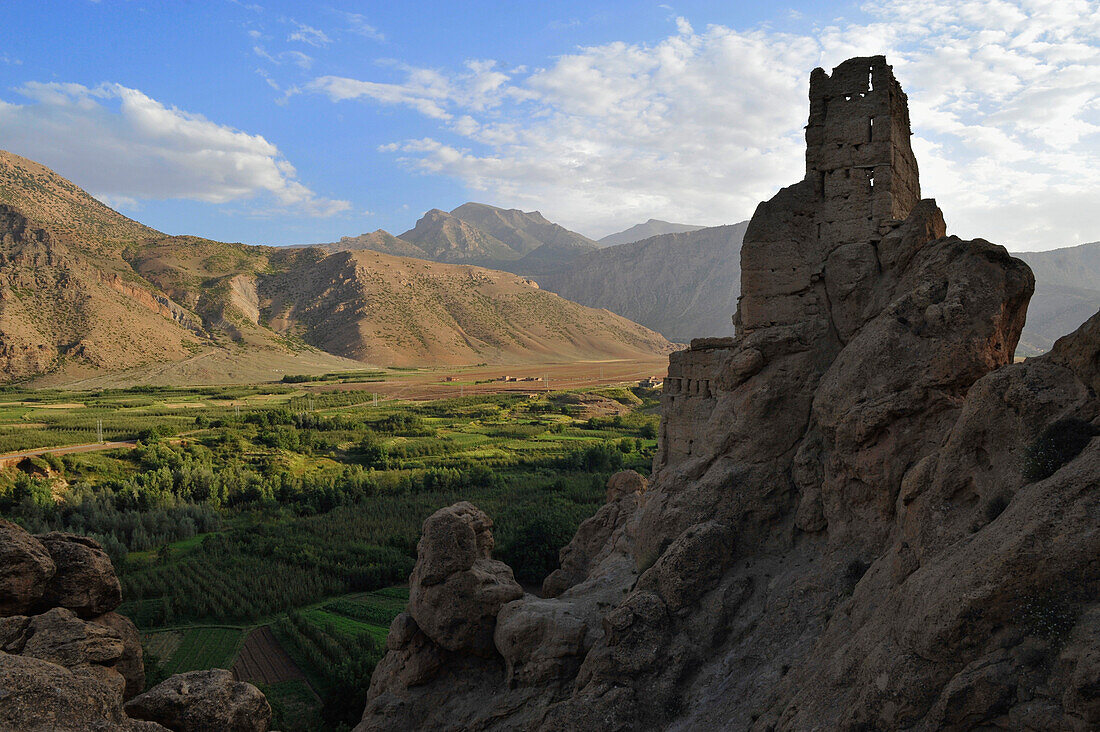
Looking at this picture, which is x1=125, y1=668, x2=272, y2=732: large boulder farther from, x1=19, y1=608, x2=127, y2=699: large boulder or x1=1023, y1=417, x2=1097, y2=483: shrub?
x1=1023, y1=417, x2=1097, y2=483: shrub

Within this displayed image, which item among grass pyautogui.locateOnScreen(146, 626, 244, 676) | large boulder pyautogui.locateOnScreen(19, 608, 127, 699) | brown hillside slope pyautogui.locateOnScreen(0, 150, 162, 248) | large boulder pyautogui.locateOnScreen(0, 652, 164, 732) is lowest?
grass pyautogui.locateOnScreen(146, 626, 244, 676)

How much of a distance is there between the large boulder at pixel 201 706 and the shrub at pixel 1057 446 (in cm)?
1244

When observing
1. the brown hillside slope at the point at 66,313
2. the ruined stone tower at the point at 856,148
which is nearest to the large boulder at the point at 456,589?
the ruined stone tower at the point at 856,148

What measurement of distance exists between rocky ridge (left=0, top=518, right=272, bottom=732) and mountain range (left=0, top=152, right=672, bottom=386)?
12272 centimetres

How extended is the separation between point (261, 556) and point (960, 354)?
40385 millimetres

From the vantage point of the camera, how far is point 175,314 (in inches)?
6004

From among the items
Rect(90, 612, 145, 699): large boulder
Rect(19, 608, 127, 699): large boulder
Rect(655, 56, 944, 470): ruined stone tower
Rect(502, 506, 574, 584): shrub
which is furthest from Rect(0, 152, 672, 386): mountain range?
Rect(655, 56, 944, 470): ruined stone tower

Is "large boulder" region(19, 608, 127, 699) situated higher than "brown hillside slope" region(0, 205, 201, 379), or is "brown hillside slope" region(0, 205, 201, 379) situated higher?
"brown hillside slope" region(0, 205, 201, 379)

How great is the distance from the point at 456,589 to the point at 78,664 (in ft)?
26.4

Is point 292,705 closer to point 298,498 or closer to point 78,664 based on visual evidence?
point 78,664

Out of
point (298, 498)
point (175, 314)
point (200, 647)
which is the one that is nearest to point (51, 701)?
point (200, 647)

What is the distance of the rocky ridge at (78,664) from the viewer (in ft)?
28.2

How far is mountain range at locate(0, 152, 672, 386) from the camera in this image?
406ft

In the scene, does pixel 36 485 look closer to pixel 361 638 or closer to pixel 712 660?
pixel 361 638
